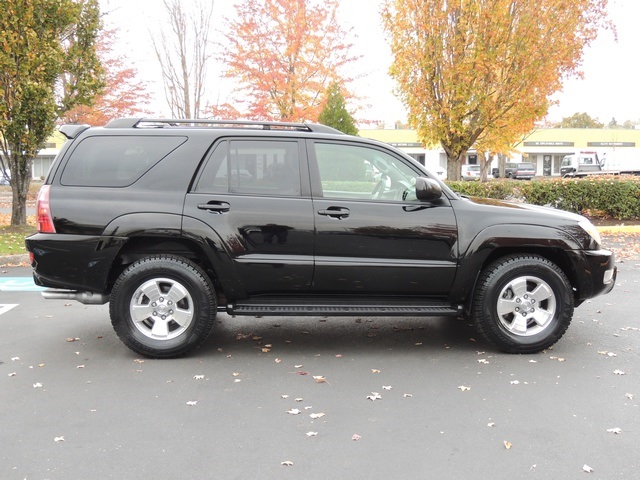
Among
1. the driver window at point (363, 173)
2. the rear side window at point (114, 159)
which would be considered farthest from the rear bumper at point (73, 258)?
the driver window at point (363, 173)

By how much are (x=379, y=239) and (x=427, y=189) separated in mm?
581

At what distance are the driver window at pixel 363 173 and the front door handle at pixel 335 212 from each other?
148 millimetres

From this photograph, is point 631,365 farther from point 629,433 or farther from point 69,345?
point 69,345

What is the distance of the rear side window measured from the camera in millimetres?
5125

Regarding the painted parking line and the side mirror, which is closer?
the side mirror

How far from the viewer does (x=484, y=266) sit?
5.37 m

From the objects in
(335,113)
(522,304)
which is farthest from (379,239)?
(335,113)

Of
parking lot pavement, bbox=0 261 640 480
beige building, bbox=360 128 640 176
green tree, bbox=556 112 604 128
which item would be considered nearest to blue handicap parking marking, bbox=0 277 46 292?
parking lot pavement, bbox=0 261 640 480

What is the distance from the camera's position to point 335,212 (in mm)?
5070

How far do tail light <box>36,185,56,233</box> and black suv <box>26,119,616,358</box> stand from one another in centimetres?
1

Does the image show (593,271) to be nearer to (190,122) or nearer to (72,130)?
(190,122)

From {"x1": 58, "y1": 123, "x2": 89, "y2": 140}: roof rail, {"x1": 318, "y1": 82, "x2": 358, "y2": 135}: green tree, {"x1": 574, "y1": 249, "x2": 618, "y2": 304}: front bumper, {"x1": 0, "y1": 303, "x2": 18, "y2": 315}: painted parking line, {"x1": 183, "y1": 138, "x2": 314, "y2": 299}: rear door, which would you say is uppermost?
{"x1": 318, "y1": 82, "x2": 358, "y2": 135}: green tree

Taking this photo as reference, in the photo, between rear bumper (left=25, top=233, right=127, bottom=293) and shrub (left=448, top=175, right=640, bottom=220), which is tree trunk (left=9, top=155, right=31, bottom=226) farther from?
shrub (left=448, top=175, right=640, bottom=220)

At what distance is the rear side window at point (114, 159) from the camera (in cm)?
512
